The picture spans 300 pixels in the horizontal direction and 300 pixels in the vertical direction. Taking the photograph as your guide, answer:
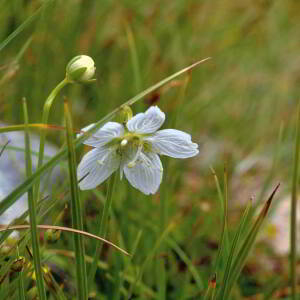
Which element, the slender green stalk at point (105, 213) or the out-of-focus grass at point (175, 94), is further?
the out-of-focus grass at point (175, 94)

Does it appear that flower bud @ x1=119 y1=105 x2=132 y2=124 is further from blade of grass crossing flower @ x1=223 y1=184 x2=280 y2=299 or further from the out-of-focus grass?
the out-of-focus grass

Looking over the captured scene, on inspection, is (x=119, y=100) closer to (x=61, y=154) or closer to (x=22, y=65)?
(x=22, y=65)

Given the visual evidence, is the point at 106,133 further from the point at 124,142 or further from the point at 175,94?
the point at 175,94

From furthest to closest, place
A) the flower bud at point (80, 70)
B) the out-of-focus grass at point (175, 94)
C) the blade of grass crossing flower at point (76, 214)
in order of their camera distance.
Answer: the out-of-focus grass at point (175, 94), the flower bud at point (80, 70), the blade of grass crossing flower at point (76, 214)

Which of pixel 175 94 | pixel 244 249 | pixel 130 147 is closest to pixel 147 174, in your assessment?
pixel 130 147

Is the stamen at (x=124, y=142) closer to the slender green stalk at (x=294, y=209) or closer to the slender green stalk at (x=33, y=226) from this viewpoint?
the slender green stalk at (x=33, y=226)

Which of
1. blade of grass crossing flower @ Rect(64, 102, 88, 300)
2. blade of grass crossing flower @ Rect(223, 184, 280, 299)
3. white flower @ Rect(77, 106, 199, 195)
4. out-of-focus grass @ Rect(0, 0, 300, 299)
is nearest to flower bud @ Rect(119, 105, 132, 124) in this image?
white flower @ Rect(77, 106, 199, 195)

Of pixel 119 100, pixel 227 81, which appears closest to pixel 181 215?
pixel 119 100

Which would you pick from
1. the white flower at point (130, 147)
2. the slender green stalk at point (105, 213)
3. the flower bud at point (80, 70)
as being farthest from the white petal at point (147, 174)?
the flower bud at point (80, 70)
